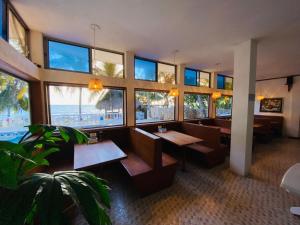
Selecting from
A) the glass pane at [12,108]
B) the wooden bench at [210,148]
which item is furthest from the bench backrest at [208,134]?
the glass pane at [12,108]

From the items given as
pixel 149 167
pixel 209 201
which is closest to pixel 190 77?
pixel 149 167

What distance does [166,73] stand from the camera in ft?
15.4

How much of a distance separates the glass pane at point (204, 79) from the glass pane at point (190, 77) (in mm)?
379

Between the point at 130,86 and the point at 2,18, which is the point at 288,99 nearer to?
the point at 130,86

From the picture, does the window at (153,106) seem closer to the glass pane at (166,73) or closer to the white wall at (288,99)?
the glass pane at (166,73)

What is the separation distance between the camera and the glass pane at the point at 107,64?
11.3 ft

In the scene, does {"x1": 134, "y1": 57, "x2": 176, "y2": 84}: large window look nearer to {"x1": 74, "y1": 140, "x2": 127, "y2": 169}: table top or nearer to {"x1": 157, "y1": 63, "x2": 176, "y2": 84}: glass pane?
{"x1": 157, "y1": 63, "x2": 176, "y2": 84}: glass pane

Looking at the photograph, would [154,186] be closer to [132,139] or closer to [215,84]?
[132,139]

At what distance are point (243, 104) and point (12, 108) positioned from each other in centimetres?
413

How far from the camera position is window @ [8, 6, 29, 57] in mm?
2004

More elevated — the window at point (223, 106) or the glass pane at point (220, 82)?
the glass pane at point (220, 82)

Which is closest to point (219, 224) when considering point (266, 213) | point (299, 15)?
point (266, 213)

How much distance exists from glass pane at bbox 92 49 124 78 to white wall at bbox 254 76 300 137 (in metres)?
7.53

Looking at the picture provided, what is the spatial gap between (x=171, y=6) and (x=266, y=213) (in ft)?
10.6
